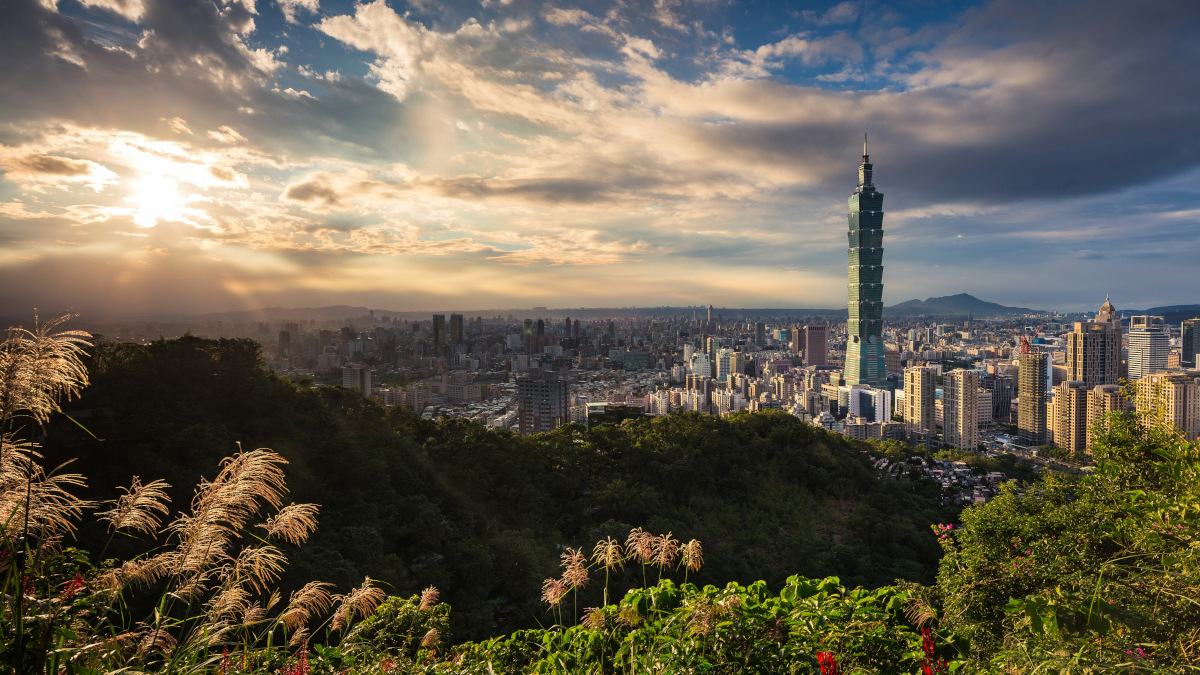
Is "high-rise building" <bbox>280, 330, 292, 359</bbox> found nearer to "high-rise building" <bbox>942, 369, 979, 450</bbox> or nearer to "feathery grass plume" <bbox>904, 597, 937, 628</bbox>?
"feathery grass plume" <bbox>904, 597, 937, 628</bbox>

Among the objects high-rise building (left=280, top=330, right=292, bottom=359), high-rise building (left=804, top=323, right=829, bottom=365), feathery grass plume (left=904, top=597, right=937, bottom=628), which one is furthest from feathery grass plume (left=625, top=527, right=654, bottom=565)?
high-rise building (left=804, top=323, right=829, bottom=365)

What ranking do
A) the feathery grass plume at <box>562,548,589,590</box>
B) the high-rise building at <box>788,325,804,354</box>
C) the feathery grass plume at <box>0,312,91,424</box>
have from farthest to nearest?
the high-rise building at <box>788,325,804,354</box>
the feathery grass plume at <box>562,548,589,590</box>
the feathery grass plume at <box>0,312,91,424</box>

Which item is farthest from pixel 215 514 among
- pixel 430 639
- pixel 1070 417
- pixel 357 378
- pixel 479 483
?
pixel 1070 417

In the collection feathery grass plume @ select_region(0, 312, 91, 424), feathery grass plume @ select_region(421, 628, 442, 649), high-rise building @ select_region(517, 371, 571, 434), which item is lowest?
high-rise building @ select_region(517, 371, 571, 434)

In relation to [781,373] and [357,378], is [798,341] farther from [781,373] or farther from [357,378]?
[357,378]

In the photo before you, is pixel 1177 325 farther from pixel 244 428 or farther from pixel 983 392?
pixel 244 428
